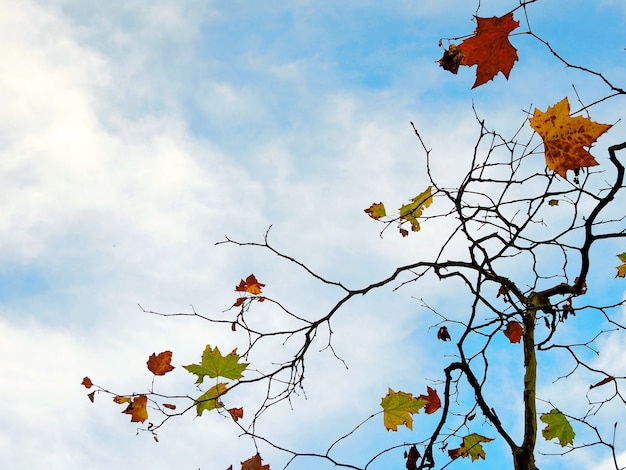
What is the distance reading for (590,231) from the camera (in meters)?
2.99

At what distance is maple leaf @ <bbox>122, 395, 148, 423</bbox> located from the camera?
11.3 ft

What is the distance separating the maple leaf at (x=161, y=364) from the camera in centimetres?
342

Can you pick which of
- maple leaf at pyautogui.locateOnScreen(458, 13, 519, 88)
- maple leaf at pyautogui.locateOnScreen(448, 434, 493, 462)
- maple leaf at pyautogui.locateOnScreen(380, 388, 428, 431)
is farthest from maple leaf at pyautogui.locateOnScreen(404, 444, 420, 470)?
maple leaf at pyautogui.locateOnScreen(458, 13, 519, 88)

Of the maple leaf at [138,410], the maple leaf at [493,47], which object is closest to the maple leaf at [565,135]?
the maple leaf at [493,47]

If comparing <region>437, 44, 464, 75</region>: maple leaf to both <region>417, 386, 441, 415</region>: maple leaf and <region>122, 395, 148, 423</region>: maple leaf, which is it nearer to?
<region>417, 386, 441, 415</region>: maple leaf

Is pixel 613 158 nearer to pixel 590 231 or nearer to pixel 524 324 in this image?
pixel 590 231

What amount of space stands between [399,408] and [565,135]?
185 centimetres

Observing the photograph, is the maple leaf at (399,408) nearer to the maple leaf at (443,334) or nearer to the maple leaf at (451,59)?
the maple leaf at (443,334)

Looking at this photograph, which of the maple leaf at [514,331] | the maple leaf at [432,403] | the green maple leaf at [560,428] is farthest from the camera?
the maple leaf at [514,331]

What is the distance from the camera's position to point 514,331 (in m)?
3.86

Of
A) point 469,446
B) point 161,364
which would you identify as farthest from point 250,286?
point 469,446

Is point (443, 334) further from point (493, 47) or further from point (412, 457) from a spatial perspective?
point (493, 47)

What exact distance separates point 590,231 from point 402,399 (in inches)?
57.4

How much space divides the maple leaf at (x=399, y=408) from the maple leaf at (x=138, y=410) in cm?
149
